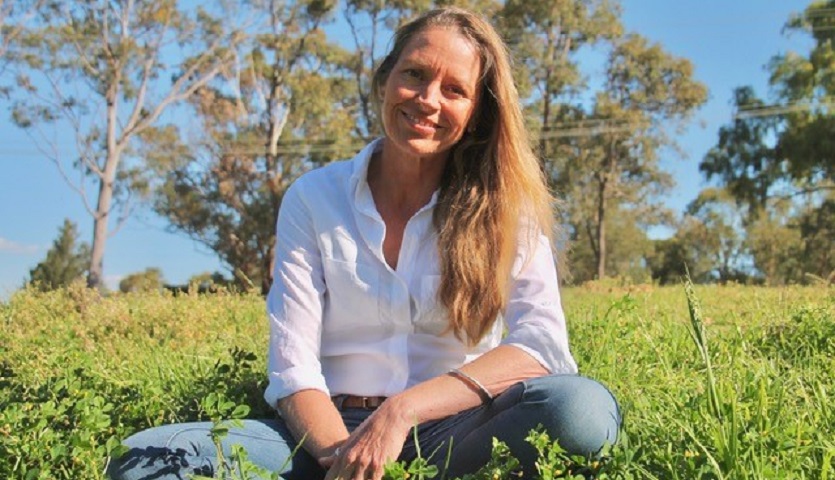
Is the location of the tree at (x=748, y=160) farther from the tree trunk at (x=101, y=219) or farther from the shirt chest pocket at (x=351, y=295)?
the shirt chest pocket at (x=351, y=295)

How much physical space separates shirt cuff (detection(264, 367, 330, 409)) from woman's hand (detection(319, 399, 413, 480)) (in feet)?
0.86

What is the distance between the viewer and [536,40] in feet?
87.7

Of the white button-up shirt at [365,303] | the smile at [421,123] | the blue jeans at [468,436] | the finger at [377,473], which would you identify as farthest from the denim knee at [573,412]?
the smile at [421,123]

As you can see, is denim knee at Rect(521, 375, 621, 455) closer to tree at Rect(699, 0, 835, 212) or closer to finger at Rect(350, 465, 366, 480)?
finger at Rect(350, 465, 366, 480)

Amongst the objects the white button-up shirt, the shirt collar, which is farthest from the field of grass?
the shirt collar

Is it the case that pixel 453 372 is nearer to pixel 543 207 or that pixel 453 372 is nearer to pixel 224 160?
pixel 543 207

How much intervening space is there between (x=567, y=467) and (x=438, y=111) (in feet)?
3.25

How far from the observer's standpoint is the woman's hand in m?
2.00

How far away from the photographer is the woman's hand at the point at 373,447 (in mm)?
1997

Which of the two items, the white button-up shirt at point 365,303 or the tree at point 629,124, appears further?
the tree at point 629,124

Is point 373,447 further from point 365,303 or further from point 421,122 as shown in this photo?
point 421,122

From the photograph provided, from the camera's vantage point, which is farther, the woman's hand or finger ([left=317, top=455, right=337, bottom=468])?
finger ([left=317, top=455, right=337, bottom=468])

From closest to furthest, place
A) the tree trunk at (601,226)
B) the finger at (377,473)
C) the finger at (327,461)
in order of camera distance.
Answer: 1. the finger at (377,473)
2. the finger at (327,461)
3. the tree trunk at (601,226)

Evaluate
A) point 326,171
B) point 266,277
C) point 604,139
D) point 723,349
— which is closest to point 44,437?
point 326,171
